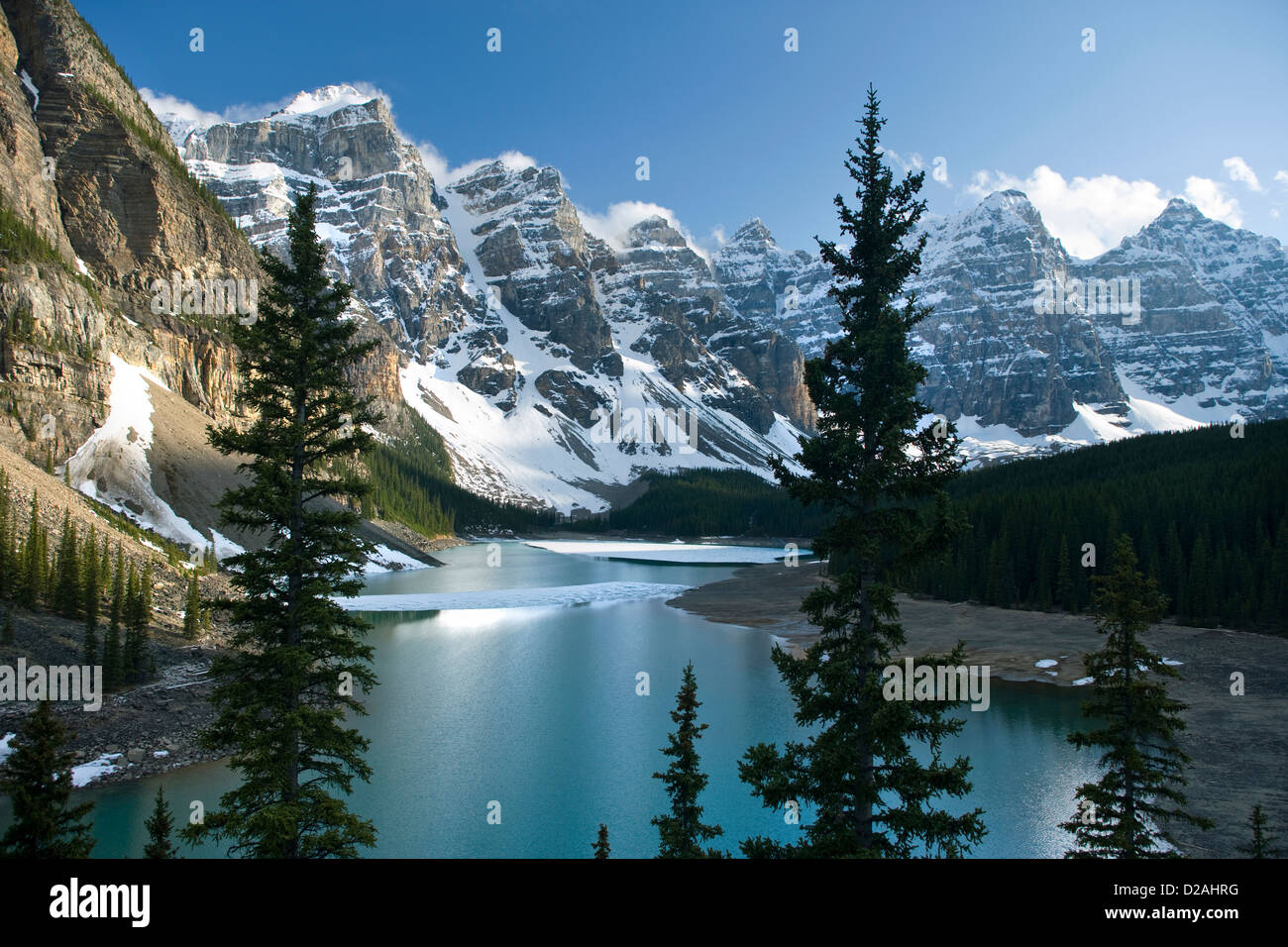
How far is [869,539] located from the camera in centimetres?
1096

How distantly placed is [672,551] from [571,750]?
11262cm

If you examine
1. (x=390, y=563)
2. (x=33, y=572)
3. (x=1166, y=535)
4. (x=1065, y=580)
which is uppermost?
(x=1166, y=535)

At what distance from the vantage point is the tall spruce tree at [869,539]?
34.8ft

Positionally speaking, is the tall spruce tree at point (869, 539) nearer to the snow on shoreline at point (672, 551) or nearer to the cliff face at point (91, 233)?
the cliff face at point (91, 233)

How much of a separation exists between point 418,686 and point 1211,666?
46.1 metres

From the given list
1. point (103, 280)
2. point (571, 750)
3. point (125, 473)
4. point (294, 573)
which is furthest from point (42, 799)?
point (103, 280)

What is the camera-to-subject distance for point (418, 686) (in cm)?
3962

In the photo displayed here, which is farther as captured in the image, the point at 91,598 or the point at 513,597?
the point at 513,597

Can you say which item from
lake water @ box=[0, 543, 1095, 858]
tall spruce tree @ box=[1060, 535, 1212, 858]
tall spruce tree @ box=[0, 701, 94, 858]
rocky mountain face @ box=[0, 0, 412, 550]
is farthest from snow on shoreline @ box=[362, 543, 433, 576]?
tall spruce tree @ box=[1060, 535, 1212, 858]

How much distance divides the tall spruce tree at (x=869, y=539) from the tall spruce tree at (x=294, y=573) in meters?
7.44

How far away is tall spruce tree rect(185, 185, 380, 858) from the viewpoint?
12.3m

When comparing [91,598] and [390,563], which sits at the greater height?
[91,598]

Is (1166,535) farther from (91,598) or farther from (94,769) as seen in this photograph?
(91,598)
